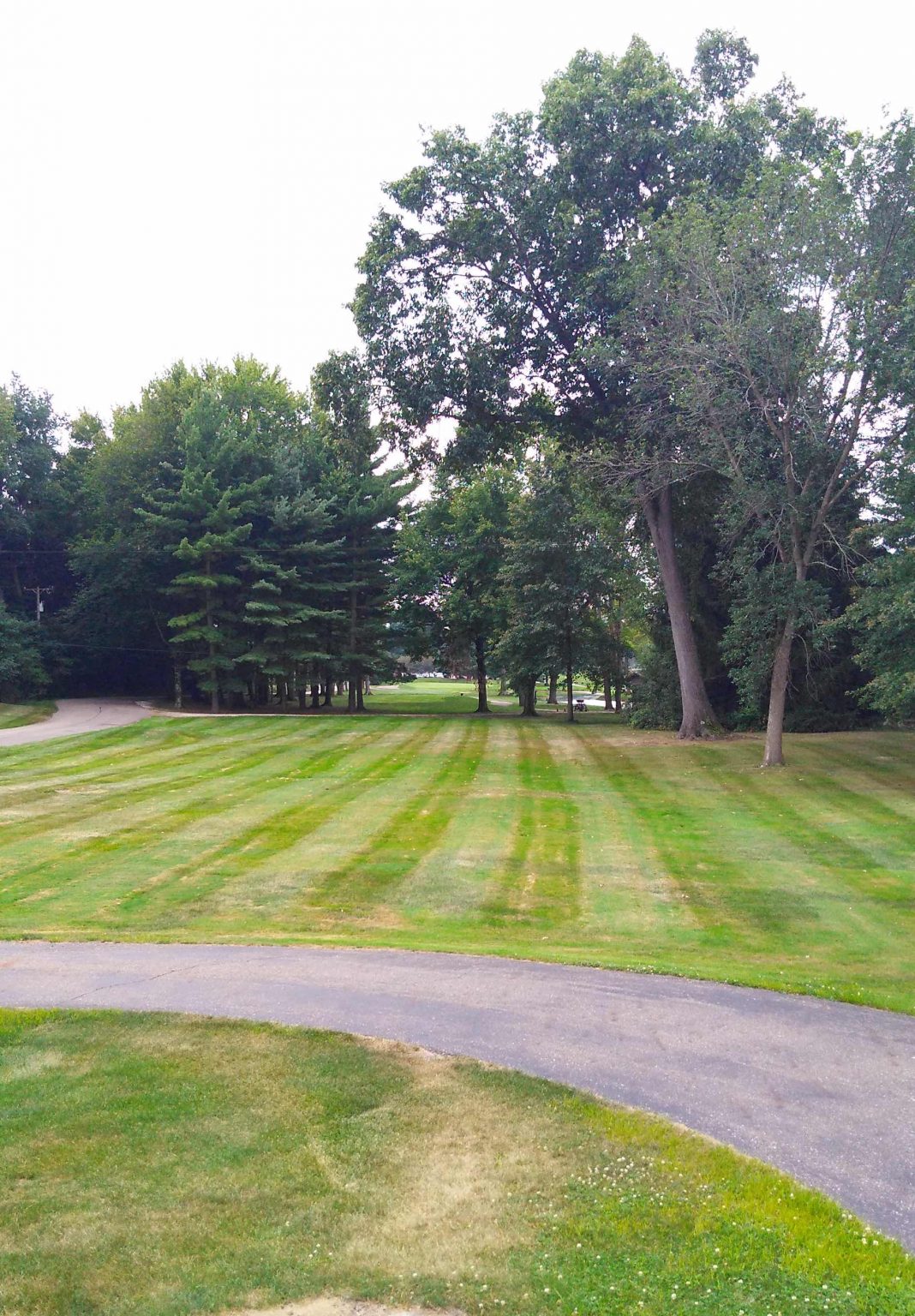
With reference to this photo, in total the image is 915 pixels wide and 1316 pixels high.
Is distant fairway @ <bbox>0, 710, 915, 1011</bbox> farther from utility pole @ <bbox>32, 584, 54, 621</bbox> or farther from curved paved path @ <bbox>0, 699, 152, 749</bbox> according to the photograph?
utility pole @ <bbox>32, 584, 54, 621</bbox>

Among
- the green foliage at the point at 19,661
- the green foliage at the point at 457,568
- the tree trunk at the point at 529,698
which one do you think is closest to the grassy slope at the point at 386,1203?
the green foliage at the point at 457,568

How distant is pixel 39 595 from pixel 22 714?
44.7ft

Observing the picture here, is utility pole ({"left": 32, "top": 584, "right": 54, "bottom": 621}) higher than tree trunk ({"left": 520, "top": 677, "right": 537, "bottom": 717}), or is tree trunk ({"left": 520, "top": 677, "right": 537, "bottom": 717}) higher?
utility pole ({"left": 32, "top": 584, "right": 54, "bottom": 621})

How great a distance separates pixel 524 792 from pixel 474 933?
36.7 ft

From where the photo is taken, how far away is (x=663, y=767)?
26.6m

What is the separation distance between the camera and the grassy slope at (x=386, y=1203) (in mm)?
4594

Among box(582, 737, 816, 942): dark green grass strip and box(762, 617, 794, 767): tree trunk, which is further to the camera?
box(762, 617, 794, 767): tree trunk

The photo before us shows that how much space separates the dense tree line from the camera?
21.6m

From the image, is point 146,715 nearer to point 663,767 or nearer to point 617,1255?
point 663,767

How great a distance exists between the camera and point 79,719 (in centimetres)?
4128

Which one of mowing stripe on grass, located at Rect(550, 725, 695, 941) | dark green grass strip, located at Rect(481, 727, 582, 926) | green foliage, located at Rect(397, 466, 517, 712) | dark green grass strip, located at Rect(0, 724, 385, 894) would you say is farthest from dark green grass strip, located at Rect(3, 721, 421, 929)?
green foliage, located at Rect(397, 466, 517, 712)

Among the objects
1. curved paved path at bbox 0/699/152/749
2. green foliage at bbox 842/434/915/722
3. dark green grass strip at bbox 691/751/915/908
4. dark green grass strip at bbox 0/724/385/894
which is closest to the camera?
dark green grass strip at bbox 691/751/915/908

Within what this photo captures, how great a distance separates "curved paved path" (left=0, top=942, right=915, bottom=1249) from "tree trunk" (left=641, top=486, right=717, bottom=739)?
71.5 feet

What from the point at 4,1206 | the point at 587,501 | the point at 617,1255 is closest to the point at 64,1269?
the point at 4,1206
